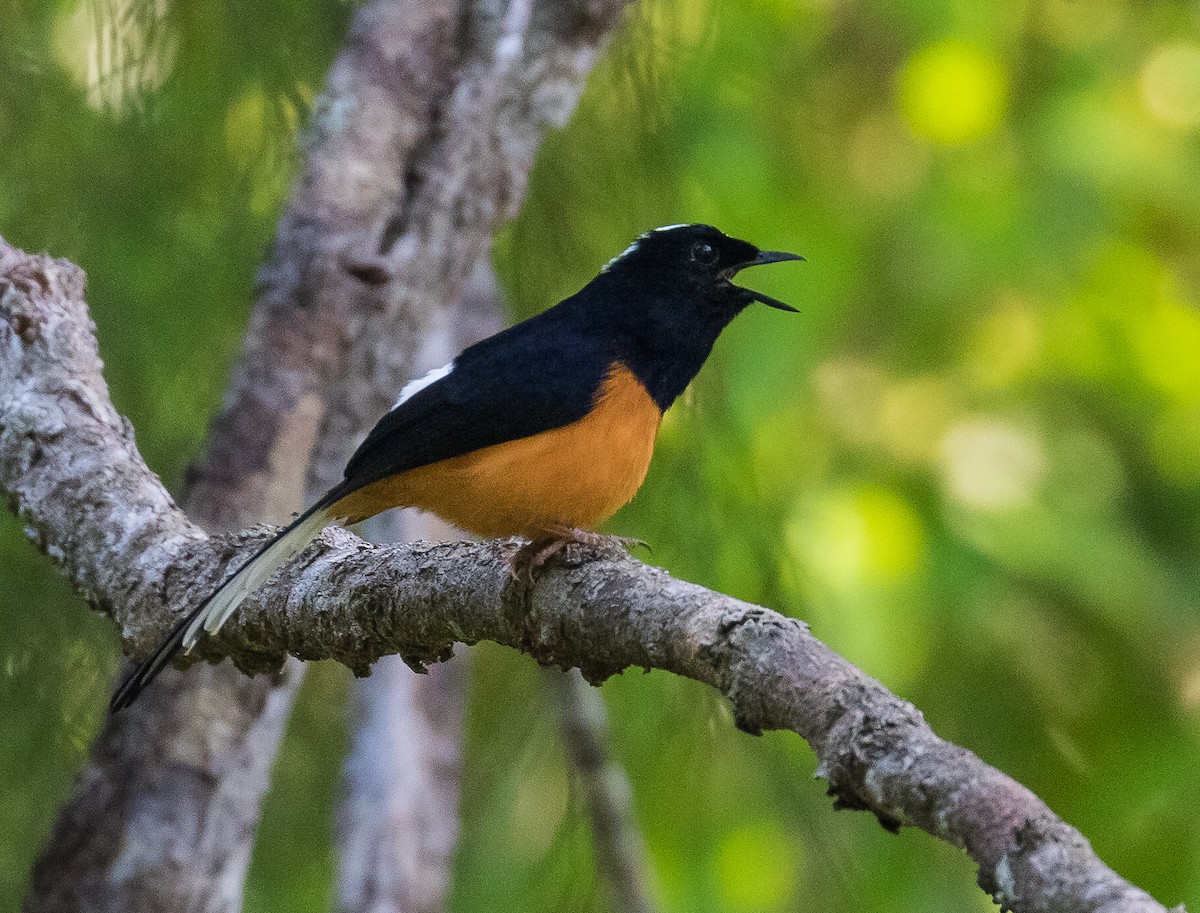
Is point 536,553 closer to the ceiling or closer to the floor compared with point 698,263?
closer to the floor

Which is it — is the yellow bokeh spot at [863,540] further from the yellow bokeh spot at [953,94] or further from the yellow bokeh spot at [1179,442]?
the yellow bokeh spot at [953,94]

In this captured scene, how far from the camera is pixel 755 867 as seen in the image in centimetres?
546

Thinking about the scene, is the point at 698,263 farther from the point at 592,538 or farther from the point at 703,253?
the point at 592,538

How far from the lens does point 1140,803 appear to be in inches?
158

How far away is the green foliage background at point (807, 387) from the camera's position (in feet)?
14.6

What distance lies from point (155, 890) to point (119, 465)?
3.74ft

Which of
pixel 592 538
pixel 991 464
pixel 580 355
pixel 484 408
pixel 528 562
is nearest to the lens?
pixel 528 562

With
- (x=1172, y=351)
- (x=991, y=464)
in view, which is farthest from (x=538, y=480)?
(x=1172, y=351)

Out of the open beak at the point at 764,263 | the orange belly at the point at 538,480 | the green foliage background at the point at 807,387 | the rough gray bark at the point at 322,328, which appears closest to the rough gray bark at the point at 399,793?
the green foliage background at the point at 807,387

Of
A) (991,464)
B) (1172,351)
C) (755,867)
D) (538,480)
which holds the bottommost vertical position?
(755,867)

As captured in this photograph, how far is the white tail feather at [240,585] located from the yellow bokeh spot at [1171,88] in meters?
3.94

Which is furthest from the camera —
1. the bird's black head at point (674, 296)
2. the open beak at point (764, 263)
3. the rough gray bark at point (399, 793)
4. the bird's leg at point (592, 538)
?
the rough gray bark at point (399, 793)

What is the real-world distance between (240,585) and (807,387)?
306 cm

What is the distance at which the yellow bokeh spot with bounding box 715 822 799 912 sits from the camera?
215 inches
